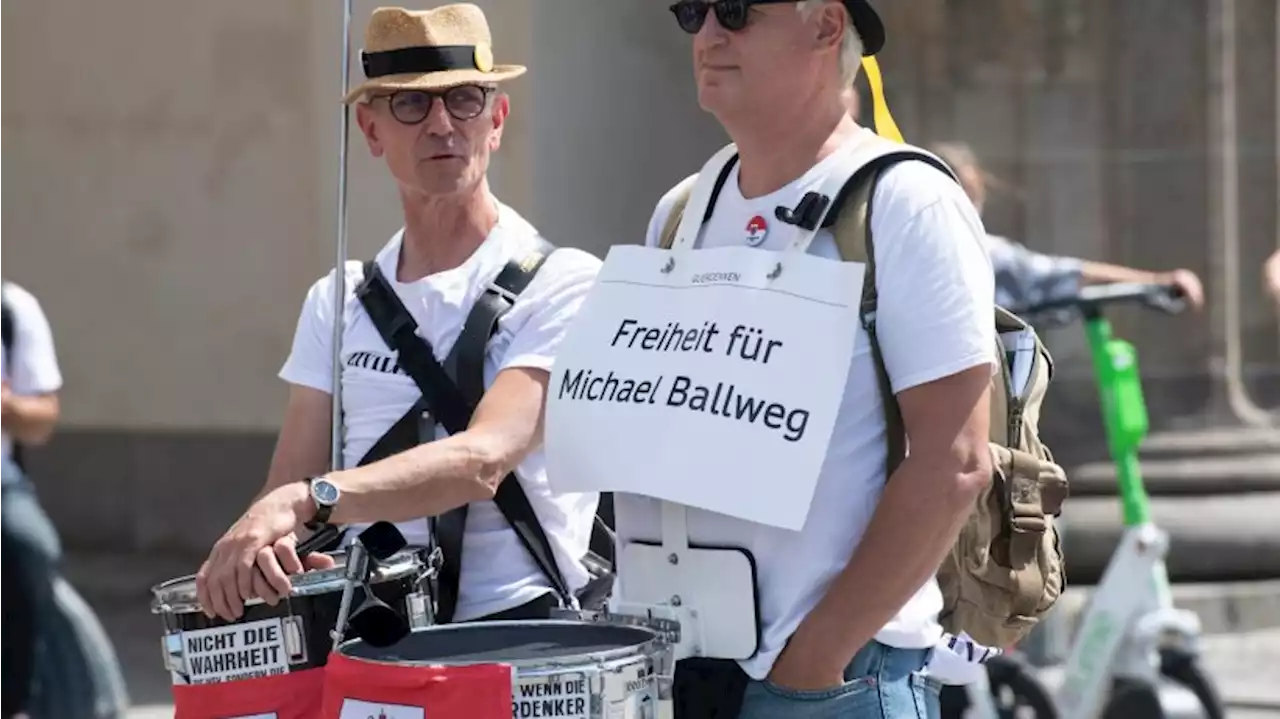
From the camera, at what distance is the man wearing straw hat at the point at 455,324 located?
344cm

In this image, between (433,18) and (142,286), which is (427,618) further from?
(142,286)

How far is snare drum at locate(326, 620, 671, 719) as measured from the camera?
2.63 meters

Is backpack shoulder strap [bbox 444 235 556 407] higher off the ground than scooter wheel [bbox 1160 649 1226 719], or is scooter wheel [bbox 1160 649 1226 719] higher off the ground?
backpack shoulder strap [bbox 444 235 556 407]

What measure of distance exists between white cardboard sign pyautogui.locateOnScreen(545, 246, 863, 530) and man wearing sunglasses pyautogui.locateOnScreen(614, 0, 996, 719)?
0.05 metres

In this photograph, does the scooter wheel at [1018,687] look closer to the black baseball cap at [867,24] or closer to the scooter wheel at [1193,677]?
the scooter wheel at [1193,677]

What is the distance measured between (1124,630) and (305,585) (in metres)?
3.78

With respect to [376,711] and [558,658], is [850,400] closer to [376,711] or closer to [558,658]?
[558,658]

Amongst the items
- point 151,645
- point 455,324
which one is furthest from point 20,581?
point 455,324

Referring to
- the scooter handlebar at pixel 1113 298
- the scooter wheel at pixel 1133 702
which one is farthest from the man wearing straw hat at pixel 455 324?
the scooter wheel at pixel 1133 702

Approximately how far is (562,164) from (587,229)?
1.01 feet

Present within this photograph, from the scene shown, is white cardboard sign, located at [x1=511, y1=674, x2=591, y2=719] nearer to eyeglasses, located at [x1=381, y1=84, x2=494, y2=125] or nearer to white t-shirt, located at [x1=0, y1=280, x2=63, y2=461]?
eyeglasses, located at [x1=381, y1=84, x2=494, y2=125]

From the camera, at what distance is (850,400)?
2.87 meters

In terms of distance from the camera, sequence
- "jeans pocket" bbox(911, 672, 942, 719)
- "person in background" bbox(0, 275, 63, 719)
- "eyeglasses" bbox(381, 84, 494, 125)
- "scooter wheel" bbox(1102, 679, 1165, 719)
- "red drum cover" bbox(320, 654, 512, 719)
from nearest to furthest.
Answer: "red drum cover" bbox(320, 654, 512, 719) → "jeans pocket" bbox(911, 672, 942, 719) → "eyeglasses" bbox(381, 84, 494, 125) → "person in background" bbox(0, 275, 63, 719) → "scooter wheel" bbox(1102, 679, 1165, 719)

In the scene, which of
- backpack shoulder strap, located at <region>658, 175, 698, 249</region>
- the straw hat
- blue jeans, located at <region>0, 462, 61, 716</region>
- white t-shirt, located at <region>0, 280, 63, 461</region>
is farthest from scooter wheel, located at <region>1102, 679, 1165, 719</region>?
backpack shoulder strap, located at <region>658, 175, 698, 249</region>
